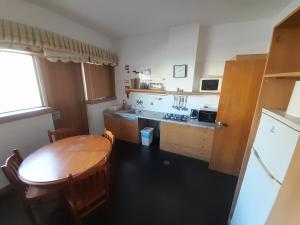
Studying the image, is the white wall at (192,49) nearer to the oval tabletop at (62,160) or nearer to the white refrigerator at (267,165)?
the white refrigerator at (267,165)

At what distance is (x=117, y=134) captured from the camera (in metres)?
3.42

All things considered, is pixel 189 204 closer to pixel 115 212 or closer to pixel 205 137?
pixel 115 212

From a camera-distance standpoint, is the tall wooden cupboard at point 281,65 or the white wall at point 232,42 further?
the white wall at point 232,42

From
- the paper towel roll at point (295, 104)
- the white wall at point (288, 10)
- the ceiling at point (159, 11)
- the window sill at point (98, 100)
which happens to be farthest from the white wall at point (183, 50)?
the paper towel roll at point (295, 104)

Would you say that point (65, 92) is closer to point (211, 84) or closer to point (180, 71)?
point (180, 71)

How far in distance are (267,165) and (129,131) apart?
2.69 meters

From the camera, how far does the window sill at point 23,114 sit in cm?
174

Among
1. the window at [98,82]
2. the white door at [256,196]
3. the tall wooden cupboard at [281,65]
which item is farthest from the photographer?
the window at [98,82]

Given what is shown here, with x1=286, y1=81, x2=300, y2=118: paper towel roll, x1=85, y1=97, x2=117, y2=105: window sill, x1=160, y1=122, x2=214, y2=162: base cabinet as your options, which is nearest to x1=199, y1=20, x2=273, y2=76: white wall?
x1=160, y1=122, x2=214, y2=162: base cabinet

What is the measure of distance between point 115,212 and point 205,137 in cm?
186

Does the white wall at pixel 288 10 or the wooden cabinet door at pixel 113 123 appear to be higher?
the white wall at pixel 288 10

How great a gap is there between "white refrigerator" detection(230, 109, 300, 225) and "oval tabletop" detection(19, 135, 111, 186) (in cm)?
142

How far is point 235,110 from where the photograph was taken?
6.54 ft

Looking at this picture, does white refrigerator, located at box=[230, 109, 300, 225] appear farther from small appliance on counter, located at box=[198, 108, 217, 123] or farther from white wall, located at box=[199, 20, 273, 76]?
white wall, located at box=[199, 20, 273, 76]
